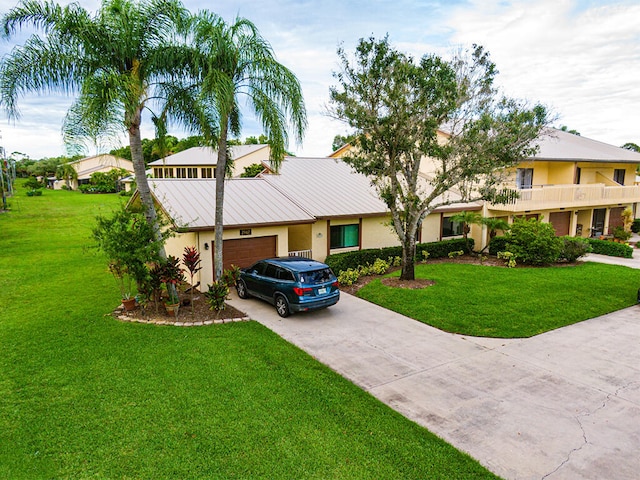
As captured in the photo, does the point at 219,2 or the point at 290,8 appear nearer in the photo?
the point at 219,2

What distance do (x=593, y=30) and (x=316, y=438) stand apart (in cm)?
1619

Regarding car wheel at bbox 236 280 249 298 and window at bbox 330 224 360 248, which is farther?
window at bbox 330 224 360 248

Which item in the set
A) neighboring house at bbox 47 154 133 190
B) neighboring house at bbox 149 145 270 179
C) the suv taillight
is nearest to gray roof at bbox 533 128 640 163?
the suv taillight

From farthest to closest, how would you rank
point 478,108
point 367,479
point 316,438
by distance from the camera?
point 478,108, point 316,438, point 367,479

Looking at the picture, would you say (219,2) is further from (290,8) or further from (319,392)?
(319,392)

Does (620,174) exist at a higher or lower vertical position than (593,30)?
lower

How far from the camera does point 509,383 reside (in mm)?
8352

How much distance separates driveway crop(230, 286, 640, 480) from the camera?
614cm

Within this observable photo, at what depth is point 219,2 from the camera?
1241cm

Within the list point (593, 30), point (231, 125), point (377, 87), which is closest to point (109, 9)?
point (231, 125)

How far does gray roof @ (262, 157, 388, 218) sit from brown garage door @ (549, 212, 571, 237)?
1328 cm

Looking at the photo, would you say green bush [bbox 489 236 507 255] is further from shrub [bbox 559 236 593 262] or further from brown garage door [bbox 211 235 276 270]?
brown garage door [bbox 211 235 276 270]

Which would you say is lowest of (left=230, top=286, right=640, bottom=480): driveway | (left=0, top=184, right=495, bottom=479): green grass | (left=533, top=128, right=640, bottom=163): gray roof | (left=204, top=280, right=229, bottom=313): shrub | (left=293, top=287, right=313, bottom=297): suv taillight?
(left=230, top=286, right=640, bottom=480): driveway

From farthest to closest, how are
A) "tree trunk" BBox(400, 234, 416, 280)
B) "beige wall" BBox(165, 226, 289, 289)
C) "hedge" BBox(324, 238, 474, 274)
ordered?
"hedge" BBox(324, 238, 474, 274) < "tree trunk" BBox(400, 234, 416, 280) < "beige wall" BBox(165, 226, 289, 289)
